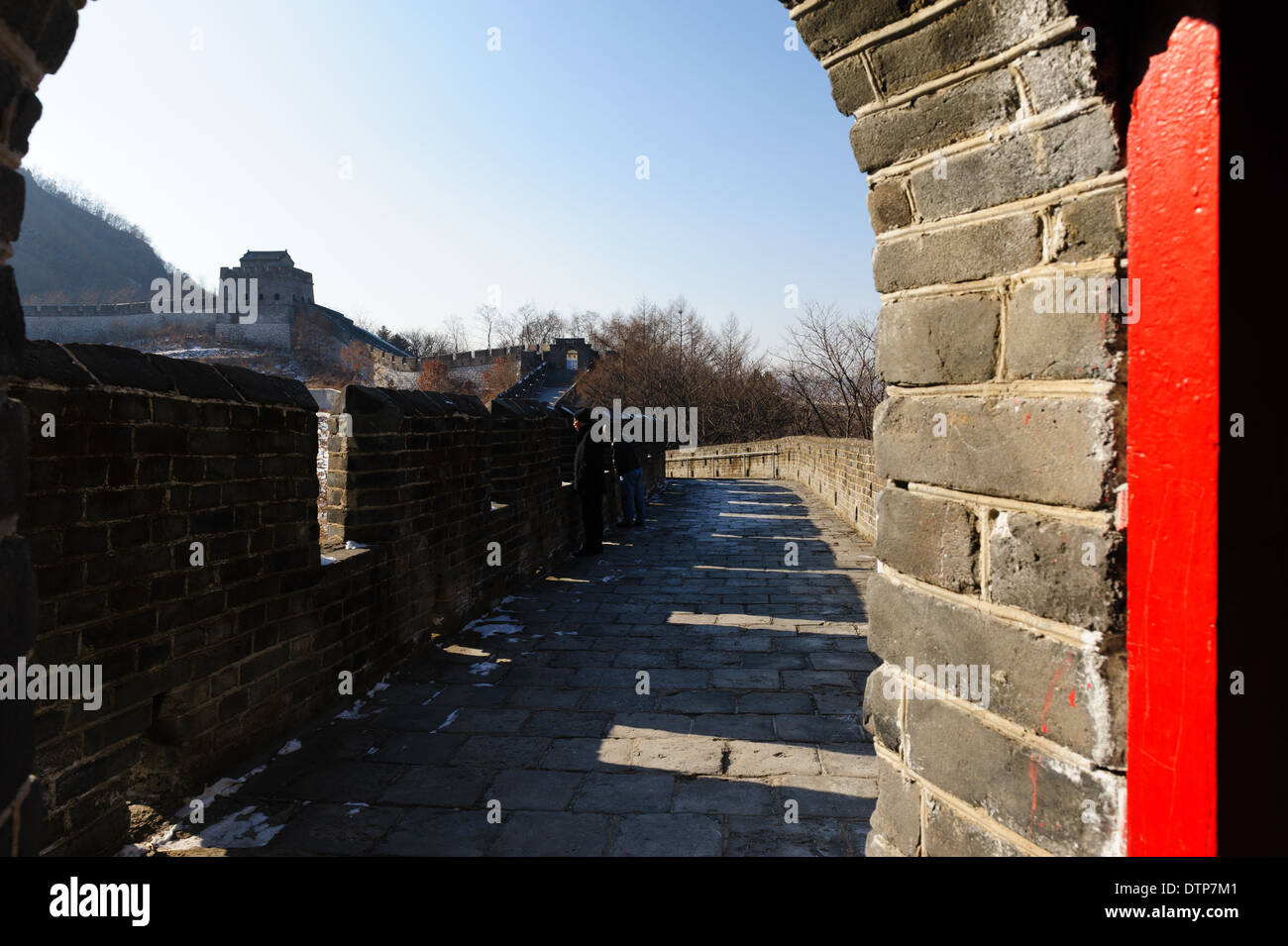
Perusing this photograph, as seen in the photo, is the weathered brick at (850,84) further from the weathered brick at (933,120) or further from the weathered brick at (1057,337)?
the weathered brick at (1057,337)

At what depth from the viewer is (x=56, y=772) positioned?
2561 mm

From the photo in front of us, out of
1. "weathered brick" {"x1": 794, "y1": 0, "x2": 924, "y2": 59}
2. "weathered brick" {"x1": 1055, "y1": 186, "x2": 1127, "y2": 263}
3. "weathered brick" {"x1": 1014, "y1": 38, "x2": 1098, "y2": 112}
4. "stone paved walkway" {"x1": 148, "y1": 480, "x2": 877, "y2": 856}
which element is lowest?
"stone paved walkway" {"x1": 148, "y1": 480, "x2": 877, "y2": 856}

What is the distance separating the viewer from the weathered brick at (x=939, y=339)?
5.56 feet

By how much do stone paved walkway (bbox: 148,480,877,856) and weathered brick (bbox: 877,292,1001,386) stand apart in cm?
191

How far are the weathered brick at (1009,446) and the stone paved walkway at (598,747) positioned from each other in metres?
1.73

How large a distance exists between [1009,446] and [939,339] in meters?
0.31

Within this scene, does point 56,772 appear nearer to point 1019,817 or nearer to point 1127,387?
point 1019,817

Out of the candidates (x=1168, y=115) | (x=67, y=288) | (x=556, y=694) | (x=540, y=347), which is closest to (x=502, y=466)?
(x=556, y=694)

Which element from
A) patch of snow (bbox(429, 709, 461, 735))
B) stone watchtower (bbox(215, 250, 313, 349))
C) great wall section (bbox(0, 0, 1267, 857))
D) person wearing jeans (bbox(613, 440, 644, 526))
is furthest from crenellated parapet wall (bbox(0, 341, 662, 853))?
stone watchtower (bbox(215, 250, 313, 349))

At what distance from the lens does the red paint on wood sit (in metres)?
1.30

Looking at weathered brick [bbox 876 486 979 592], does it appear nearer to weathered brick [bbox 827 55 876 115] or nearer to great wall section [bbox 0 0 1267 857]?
great wall section [bbox 0 0 1267 857]

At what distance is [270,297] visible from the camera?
6531 centimetres

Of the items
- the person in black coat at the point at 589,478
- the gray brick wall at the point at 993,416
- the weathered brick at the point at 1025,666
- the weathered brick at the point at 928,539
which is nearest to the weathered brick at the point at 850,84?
the gray brick wall at the point at 993,416

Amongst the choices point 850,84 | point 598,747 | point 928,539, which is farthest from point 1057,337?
point 598,747
